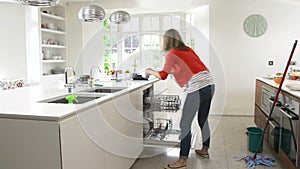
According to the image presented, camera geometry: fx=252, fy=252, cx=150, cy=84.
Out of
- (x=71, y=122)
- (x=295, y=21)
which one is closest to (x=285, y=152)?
(x=71, y=122)

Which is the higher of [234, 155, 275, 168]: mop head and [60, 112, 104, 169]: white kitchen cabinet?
[60, 112, 104, 169]: white kitchen cabinet

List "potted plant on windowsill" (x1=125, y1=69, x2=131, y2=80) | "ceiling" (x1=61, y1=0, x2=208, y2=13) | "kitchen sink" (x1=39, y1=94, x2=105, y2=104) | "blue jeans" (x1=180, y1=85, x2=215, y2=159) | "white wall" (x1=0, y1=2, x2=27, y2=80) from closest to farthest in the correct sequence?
"kitchen sink" (x1=39, y1=94, x2=105, y2=104) < "blue jeans" (x1=180, y1=85, x2=215, y2=159) < "potted plant on windowsill" (x1=125, y1=69, x2=131, y2=80) < "white wall" (x1=0, y1=2, x2=27, y2=80) < "ceiling" (x1=61, y1=0, x2=208, y2=13)

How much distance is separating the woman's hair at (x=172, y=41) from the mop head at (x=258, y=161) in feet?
4.67

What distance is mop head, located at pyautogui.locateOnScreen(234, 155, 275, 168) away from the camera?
2.70 meters

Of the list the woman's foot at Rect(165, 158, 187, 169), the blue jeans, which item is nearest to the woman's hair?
the blue jeans

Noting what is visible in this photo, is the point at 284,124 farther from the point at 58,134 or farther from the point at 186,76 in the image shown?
the point at 58,134

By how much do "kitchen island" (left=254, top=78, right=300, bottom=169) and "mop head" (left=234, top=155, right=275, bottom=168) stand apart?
5.3 inches

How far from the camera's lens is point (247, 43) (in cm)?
496

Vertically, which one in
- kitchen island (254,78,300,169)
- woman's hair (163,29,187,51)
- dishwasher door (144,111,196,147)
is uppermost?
woman's hair (163,29,187,51)

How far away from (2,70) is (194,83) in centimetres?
416

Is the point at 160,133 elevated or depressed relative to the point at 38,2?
depressed

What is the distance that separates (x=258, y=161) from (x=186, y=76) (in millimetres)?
1246

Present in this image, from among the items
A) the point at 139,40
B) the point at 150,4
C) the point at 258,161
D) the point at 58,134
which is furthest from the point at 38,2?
the point at 150,4

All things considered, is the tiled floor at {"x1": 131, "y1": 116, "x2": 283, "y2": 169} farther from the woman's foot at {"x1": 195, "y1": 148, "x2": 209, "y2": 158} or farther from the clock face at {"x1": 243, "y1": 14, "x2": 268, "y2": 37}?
the clock face at {"x1": 243, "y1": 14, "x2": 268, "y2": 37}
